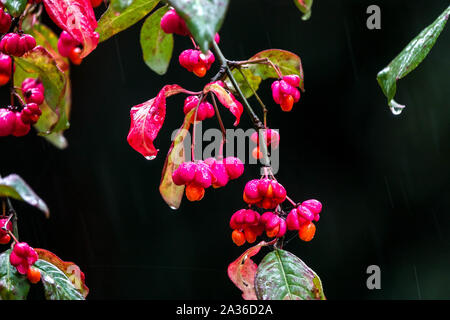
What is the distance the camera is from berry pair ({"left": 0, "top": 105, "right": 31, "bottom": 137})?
67cm

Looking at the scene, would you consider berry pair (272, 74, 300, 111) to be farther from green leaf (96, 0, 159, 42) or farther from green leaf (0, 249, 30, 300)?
green leaf (0, 249, 30, 300)

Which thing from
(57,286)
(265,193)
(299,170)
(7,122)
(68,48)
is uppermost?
(299,170)

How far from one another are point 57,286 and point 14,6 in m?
0.29

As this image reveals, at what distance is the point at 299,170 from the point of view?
210 centimetres

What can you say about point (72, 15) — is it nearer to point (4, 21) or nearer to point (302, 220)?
point (4, 21)

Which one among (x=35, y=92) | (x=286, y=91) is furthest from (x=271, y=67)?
(x=35, y=92)

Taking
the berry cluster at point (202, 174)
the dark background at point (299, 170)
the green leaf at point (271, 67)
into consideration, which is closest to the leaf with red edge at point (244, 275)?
the berry cluster at point (202, 174)

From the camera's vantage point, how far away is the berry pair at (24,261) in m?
0.61

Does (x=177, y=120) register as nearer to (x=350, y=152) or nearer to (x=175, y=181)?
(x=350, y=152)

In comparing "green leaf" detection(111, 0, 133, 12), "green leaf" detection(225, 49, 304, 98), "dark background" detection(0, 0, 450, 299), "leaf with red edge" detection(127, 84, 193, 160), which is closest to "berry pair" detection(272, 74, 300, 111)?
"green leaf" detection(225, 49, 304, 98)

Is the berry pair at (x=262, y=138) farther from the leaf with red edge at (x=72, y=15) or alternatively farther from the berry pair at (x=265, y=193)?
the leaf with red edge at (x=72, y=15)

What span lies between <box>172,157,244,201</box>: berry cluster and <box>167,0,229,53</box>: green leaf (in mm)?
263
